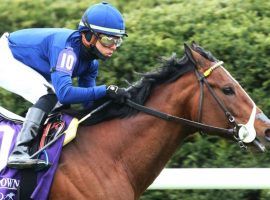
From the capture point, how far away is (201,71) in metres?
5.08

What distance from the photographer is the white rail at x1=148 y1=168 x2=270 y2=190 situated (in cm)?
628

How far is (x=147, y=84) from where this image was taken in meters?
5.23

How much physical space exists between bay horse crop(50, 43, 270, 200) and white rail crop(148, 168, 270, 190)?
115 cm

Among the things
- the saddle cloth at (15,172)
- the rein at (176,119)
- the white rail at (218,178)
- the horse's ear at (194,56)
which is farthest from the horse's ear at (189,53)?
the white rail at (218,178)

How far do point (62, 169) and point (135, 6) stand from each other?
392 cm

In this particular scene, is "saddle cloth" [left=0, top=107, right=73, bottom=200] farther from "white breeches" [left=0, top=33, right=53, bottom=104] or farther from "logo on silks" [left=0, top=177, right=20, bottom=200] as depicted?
"white breeches" [left=0, top=33, right=53, bottom=104]

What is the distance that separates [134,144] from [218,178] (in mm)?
1428

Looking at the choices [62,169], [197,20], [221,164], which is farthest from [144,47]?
[62,169]

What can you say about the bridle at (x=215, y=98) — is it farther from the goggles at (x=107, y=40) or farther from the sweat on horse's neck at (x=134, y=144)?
the goggles at (x=107, y=40)

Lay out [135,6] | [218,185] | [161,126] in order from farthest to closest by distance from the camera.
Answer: [135,6] < [218,185] < [161,126]

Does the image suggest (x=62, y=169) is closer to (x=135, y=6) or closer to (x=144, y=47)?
(x=144, y=47)

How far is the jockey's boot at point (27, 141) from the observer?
15.9 ft

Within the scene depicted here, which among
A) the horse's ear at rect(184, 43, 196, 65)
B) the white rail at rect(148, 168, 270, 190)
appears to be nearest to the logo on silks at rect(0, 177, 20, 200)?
the horse's ear at rect(184, 43, 196, 65)

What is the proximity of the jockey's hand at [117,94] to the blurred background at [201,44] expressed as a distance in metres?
1.69
